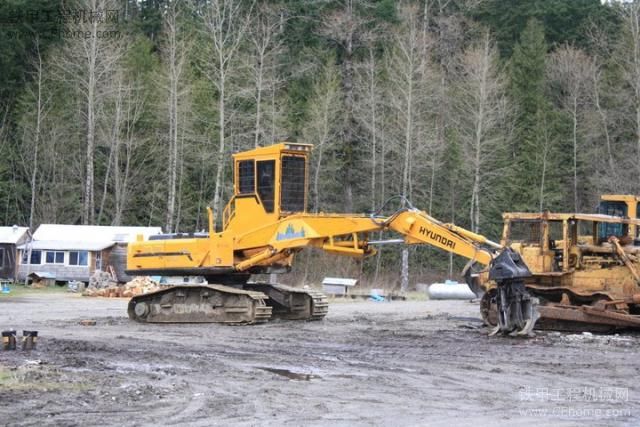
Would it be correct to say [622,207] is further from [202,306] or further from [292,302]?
[202,306]

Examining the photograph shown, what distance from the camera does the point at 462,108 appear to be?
172 ft

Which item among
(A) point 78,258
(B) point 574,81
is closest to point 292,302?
(A) point 78,258

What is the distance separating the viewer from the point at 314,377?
1386 cm

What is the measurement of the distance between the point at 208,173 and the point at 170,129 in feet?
23.6

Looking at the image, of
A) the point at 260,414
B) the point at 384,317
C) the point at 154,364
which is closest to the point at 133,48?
the point at 384,317

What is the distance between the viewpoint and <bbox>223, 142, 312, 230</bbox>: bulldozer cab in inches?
855

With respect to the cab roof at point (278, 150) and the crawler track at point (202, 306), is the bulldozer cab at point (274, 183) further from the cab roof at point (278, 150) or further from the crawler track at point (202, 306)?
the crawler track at point (202, 306)

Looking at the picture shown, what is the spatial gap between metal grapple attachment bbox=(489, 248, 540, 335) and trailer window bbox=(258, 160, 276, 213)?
5235 millimetres

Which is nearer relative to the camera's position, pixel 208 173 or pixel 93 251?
pixel 93 251

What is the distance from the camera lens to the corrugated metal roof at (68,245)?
4578 cm

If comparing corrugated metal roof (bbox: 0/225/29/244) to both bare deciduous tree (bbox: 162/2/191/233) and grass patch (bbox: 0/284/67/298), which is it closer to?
grass patch (bbox: 0/284/67/298)

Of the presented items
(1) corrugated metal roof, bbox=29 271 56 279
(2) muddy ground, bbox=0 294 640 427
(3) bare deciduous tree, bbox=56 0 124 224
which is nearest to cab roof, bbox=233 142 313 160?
(2) muddy ground, bbox=0 294 640 427

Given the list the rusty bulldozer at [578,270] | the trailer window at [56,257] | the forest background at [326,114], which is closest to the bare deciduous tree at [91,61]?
the forest background at [326,114]

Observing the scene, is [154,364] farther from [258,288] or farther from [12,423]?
[258,288]
